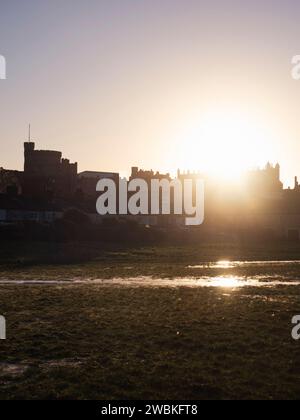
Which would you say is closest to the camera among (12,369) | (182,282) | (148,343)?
(12,369)

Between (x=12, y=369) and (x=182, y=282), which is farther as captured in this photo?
(x=182, y=282)

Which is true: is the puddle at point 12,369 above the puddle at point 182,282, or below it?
below

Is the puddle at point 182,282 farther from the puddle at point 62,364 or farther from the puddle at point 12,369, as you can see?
the puddle at point 12,369

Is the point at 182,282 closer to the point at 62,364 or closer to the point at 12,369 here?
the point at 62,364

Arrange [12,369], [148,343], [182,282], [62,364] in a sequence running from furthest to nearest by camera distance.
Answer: [182,282], [148,343], [62,364], [12,369]

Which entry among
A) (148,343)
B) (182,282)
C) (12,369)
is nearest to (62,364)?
(12,369)

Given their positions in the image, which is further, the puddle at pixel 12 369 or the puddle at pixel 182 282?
the puddle at pixel 182 282

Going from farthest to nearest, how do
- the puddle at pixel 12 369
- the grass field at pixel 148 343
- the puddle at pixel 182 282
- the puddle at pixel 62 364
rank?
the puddle at pixel 182 282 → the puddle at pixel 62 364 → the puddle at pixel 12 369 → the grass field at pixel 148 343

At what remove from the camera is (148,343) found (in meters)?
14.5

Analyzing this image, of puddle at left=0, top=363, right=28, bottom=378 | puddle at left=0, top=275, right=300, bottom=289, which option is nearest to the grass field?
puddle at left=0, top=363, right=28, bottom=378

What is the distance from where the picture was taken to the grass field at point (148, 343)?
1067 centimetres

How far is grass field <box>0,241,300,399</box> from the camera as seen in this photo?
10672 mm

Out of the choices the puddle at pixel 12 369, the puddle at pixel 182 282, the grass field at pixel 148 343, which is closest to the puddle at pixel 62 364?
the grass field at pixel 148 343
